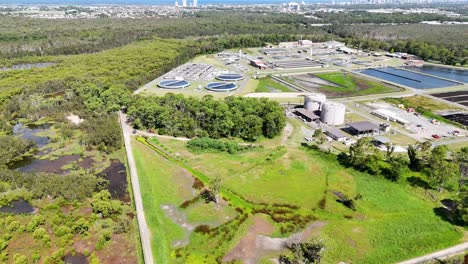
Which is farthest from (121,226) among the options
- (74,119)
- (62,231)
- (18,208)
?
(74,119)

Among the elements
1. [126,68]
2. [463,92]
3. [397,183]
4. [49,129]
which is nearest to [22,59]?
[126,68]

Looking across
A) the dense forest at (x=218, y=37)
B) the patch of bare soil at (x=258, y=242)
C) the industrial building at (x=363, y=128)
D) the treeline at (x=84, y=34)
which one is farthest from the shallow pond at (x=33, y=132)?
the treeline at (x=84, y=34)

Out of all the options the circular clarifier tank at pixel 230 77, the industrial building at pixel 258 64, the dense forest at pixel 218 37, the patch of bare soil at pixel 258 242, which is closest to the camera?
the patch of bare soil at pixel 258 242

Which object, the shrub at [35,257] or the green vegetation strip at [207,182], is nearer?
the shrub at [35,257]

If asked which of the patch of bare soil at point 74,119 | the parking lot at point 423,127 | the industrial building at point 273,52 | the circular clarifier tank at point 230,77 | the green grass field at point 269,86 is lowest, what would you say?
the patch of bare soil at point 74,119

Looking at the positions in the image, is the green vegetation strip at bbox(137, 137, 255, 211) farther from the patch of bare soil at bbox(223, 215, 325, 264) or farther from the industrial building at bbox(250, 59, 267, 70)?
the industrial building at bbox(250, 59, 267, 70)

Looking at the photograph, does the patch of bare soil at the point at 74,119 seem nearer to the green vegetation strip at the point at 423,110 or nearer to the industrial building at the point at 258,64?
the industrial building at the point at 258,64

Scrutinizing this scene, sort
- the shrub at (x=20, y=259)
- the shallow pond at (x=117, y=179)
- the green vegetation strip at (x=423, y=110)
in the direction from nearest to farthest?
the shrub at (x=20, y=259)
the shallow pond at (x=117, y=179)
the green vegetation strip at (x=423, y=110)
